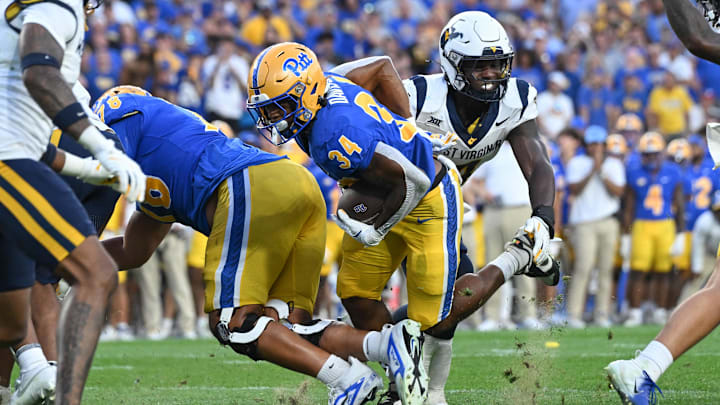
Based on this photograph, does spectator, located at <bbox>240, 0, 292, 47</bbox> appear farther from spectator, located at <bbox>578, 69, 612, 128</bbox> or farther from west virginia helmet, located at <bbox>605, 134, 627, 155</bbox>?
west virginia helmet, located at <bbox>605, 134, 627, 155</bbox>

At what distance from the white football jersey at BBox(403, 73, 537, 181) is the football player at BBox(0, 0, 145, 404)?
86.1 inches

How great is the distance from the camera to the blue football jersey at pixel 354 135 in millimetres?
4426

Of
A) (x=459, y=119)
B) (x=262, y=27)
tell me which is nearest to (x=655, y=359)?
(x=459, y=119)

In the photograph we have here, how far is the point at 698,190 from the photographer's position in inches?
471

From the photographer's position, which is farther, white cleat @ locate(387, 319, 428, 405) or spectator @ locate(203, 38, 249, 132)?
spectator @ locate(203, 38, 249, 132)

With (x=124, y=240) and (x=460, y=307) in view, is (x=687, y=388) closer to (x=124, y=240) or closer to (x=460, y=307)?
(x=460, y=307)

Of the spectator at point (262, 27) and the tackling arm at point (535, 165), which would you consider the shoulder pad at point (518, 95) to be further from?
the spectator at point (262, 27)

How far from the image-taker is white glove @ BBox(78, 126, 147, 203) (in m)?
3.63

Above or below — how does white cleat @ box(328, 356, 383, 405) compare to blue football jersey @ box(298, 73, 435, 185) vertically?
below

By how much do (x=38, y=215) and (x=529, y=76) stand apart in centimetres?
1069

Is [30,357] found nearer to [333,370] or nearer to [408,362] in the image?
[333,370]

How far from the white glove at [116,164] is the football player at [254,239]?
0.94m

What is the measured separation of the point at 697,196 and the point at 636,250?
983 millimetres

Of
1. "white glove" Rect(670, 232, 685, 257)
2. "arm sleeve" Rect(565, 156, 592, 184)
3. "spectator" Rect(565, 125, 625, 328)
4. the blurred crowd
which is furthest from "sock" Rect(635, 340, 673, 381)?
"white glove" Rect(670, 232, 685, 257)
